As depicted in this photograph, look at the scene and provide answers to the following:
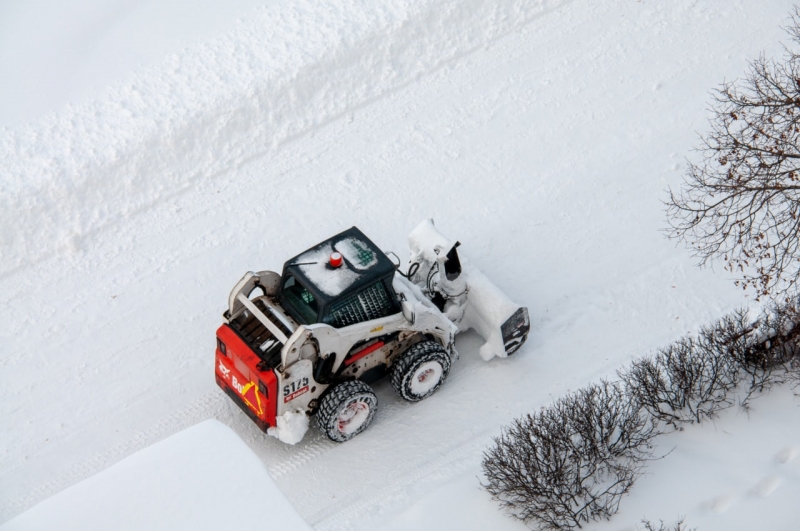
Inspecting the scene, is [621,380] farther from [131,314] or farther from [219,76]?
[219,76]

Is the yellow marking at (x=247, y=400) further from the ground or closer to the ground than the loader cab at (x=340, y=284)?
closer to the ground

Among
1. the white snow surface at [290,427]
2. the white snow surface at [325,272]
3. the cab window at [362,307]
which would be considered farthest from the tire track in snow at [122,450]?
the white snow surface at [325,272]

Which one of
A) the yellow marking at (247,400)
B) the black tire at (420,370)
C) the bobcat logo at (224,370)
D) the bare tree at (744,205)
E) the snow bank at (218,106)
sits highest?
the snow bank at (218,106)

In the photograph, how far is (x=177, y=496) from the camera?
317 inches

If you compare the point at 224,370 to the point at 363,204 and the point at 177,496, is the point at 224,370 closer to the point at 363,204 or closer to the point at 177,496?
the point at 177,496

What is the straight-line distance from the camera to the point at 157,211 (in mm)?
13797

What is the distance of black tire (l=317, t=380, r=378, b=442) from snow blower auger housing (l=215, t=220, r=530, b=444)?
1cm

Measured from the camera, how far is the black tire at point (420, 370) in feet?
36.0

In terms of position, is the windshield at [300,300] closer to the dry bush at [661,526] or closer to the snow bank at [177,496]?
the snow bank at [177,496]

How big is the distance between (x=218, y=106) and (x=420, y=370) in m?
6.09

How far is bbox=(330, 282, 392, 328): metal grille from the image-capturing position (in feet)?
34.3

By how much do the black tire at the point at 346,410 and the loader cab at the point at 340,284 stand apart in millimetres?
760

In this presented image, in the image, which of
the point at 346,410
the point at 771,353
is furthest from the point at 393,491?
the point at 771,353

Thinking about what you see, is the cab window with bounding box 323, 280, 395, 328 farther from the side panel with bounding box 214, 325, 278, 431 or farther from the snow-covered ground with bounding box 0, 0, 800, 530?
the snow-covered ground with bounding box 0, 0, 800, 530
